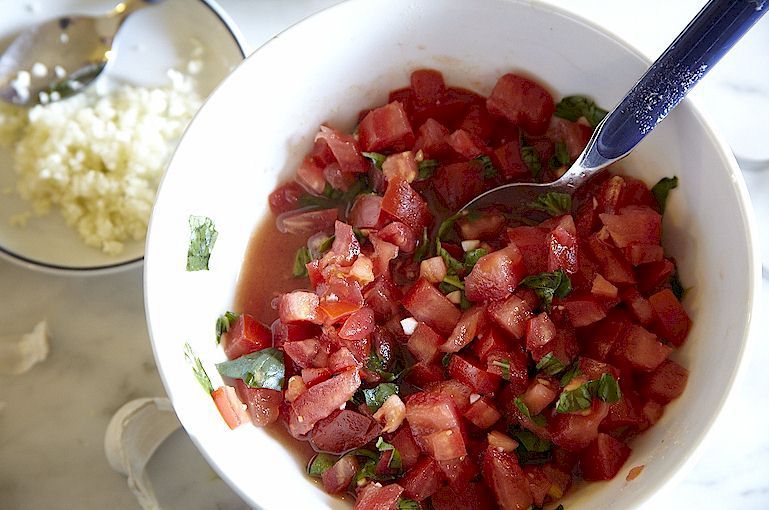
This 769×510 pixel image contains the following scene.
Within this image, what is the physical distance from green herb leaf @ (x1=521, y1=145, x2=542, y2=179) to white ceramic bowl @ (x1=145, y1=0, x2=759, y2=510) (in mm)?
143

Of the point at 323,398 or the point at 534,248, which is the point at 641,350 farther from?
the point at 323,398

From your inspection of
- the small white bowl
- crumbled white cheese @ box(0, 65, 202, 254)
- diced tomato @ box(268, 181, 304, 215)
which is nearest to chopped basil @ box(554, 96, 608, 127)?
diced tomato @ box(268, 181, 304, 215)

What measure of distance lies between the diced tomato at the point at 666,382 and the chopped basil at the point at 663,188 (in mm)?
343

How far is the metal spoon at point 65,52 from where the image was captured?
214 cm

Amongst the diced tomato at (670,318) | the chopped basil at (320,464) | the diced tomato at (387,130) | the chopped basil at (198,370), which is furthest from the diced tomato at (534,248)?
the chopped basil at (198,370)

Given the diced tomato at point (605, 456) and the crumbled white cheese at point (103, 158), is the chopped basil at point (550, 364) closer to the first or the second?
the diced tomato at point (605, 456)

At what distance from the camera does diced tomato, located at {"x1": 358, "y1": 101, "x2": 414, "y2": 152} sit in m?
1.73

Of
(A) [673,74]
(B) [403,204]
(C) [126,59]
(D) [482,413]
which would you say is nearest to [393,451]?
(D) [482,413]

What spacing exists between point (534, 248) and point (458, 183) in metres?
0.24

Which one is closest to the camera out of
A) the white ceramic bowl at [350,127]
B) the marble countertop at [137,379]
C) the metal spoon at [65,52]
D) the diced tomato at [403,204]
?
the white ceramic bowl at [350,127]

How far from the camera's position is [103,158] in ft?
6.58

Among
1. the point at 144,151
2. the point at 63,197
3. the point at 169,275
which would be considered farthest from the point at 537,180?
the point at 63,197

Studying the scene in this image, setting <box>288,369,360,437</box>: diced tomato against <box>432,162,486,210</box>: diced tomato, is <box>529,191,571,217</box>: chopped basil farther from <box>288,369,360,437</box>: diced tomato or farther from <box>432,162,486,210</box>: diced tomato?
<box>288,369,360,437</box>: diced tomato

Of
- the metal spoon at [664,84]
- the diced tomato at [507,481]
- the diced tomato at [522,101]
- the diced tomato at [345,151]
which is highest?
the metal spoon at [664,84]
